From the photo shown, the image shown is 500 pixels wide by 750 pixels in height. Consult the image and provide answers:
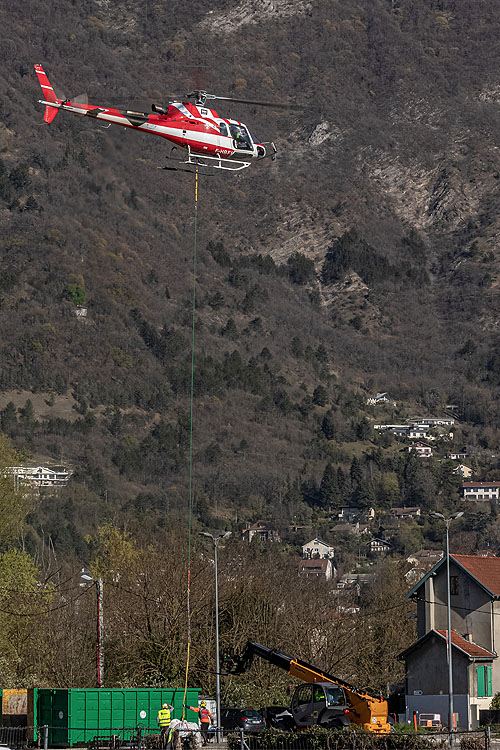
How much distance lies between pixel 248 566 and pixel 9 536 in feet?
64.2

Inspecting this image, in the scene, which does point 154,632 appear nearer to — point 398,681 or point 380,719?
point 398,681

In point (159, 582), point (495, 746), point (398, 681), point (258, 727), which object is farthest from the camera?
point (398, 681)

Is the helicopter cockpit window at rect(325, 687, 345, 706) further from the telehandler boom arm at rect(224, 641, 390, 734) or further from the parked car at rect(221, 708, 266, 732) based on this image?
the parked car at rect(221, 708, 266, 732)

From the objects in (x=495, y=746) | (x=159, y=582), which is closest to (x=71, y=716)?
(x=495, y=746)

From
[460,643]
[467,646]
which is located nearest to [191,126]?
[460,643]

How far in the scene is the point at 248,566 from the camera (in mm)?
106625

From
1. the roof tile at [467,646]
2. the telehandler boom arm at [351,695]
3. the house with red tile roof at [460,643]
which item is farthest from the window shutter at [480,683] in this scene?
the telehandler boom arm at [351,695]

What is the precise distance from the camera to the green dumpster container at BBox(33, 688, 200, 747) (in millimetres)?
55438

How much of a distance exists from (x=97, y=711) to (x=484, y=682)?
29.2 metres

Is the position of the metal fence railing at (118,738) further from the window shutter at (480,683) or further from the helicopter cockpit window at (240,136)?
the window shutter at (480,683)

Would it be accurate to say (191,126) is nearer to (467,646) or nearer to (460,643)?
(460,643)

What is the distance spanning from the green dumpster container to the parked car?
261 inches

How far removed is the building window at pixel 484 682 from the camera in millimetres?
78375

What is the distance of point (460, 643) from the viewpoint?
80.1 meters
